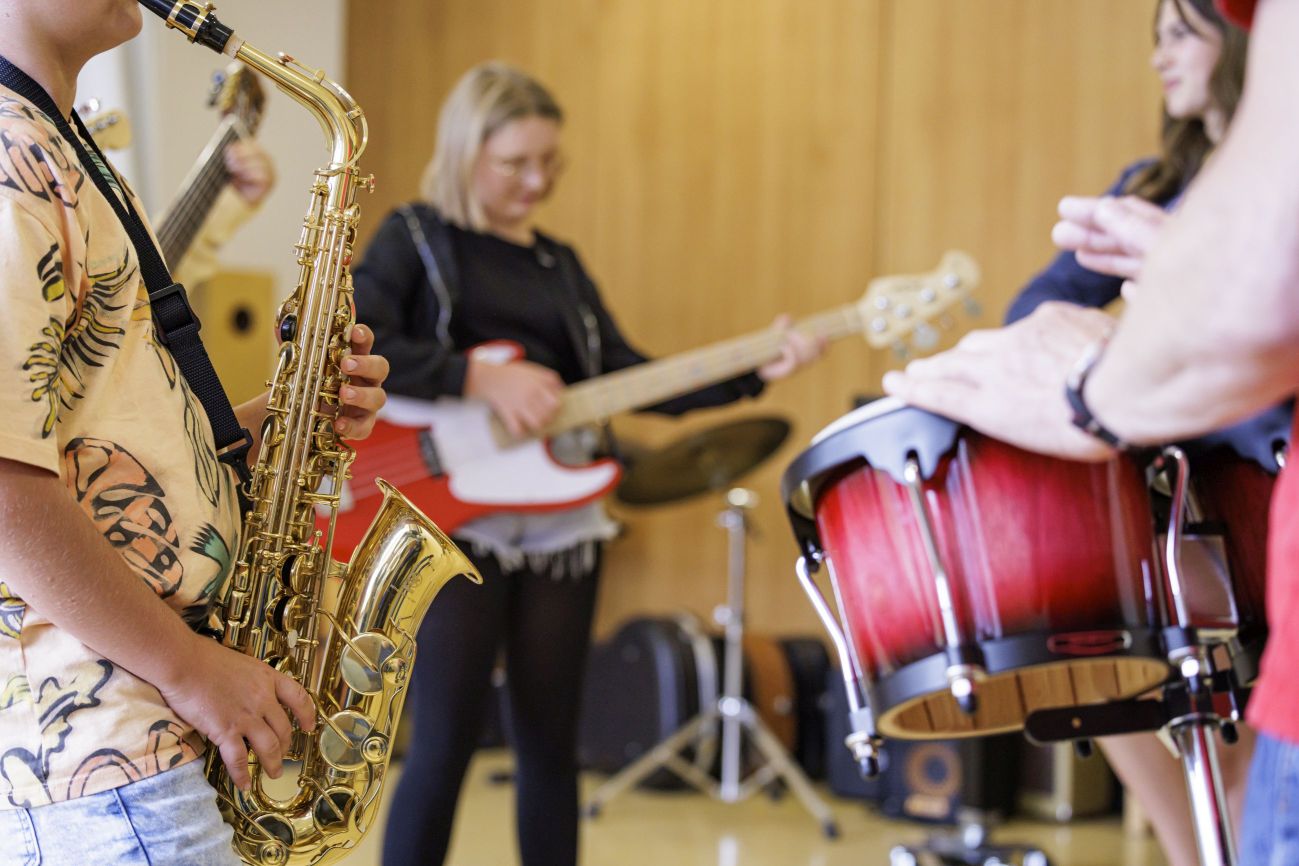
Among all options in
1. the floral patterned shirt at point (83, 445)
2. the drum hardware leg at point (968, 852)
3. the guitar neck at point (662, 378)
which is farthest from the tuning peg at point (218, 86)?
the drum hardware leg at point (968, 852)

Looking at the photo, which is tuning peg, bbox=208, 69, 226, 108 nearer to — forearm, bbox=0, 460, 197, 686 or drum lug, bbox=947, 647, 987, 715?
forearm, bbox=0, 460, 197, 686

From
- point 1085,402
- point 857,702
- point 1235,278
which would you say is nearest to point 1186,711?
point 857,702

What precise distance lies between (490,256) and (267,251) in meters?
2.14

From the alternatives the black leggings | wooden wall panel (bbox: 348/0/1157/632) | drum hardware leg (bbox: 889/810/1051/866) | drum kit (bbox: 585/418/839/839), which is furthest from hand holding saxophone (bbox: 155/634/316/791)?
wooden wall panel (bbox: 348/0/1157/632)

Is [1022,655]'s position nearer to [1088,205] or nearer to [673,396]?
[1088,205]

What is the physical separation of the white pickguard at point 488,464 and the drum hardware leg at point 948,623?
1278 millimetres

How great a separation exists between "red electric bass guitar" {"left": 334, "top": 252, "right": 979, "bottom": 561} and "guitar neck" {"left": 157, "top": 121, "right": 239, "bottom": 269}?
1.58 feet

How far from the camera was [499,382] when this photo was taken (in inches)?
99.3

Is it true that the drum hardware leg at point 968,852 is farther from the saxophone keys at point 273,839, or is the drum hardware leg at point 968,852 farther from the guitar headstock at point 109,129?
the guitar headstock at point 109,129

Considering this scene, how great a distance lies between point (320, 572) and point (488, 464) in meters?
1.11

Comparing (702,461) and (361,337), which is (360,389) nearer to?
(361,337)

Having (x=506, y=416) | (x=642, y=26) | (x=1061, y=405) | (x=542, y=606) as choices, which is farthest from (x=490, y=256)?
(x=642, y=26)

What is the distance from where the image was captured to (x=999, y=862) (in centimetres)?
338

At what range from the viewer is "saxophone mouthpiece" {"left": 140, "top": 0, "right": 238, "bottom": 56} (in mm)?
1323
